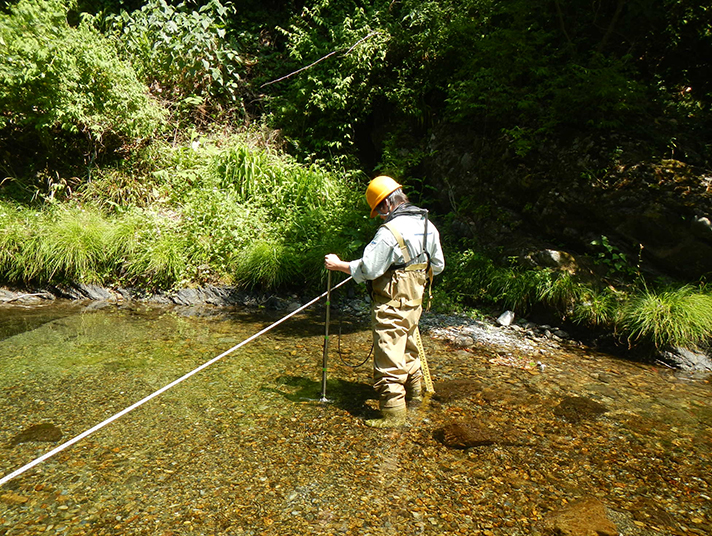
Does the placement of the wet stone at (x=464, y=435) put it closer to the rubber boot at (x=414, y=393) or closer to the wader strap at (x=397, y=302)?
the rubber boot at (x=414, y=393)

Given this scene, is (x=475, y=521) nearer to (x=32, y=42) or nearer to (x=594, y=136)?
(x=594, y=136)

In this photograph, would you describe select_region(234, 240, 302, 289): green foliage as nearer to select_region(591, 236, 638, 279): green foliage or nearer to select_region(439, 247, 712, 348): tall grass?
select_region(439, 247, 712, 348): tall grass

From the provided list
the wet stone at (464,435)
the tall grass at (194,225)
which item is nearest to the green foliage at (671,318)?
the wet stone at (464,435)

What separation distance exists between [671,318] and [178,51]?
10.5 meters

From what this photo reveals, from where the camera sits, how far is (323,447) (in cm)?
347

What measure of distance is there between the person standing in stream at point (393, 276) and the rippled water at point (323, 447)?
1.17ft

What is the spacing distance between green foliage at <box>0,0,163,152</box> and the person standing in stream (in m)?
7.00

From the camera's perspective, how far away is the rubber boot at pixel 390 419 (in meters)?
3.80

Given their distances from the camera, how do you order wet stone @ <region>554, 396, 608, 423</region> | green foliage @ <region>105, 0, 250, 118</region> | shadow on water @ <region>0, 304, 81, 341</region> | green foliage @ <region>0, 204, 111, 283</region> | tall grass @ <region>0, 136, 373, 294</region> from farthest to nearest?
green foliage @ <region>105, 0, 250, 118</region>
tall grass @ <region>0, 136, 373, 294</region>
green foliage @ <region>0, 204, 111, 283</region>
shadow on water @ <region>0, 304, 81, 341</region>
wet stone @ <region>554, 396, 608, 423</region>

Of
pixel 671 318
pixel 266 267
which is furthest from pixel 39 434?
pixel 671 318

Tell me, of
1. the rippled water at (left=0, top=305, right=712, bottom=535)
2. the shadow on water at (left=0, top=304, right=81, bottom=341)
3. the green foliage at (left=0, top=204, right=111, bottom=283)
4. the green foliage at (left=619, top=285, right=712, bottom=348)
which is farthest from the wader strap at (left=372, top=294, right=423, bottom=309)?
the green foliage at (left=0, top=204, right=111, bottom=283)

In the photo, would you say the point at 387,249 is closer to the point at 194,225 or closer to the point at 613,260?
the point at 613,260

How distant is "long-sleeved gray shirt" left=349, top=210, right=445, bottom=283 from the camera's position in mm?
3562

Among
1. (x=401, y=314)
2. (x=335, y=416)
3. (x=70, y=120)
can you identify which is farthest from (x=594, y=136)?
(x=70, y=120)
